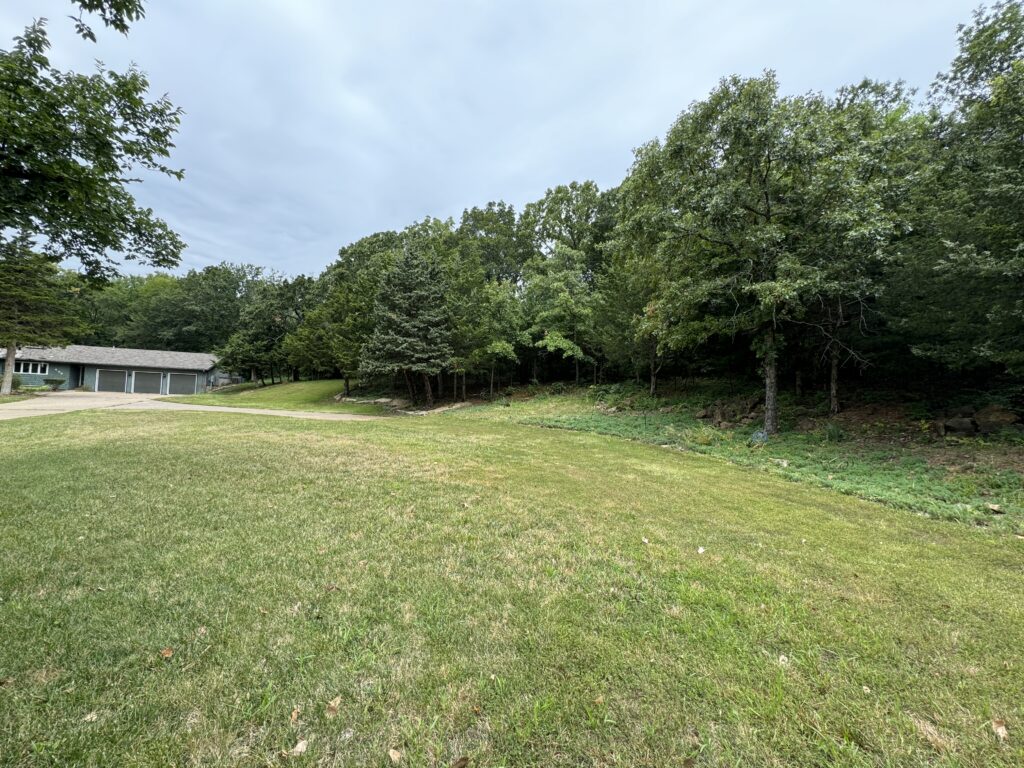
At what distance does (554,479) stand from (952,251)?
958 cm

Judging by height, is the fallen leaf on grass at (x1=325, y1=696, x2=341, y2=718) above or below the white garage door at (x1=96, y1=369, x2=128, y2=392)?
below

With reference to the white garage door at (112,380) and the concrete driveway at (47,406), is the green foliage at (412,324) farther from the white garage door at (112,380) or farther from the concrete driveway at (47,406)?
the white garage door at (112,380)


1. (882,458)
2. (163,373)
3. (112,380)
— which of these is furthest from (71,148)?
(112,380)

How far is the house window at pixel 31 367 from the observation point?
31.4m

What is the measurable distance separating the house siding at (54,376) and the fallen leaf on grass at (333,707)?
150 feet

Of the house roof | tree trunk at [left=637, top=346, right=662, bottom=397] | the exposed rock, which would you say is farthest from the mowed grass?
the house roof

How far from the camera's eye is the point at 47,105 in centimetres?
415

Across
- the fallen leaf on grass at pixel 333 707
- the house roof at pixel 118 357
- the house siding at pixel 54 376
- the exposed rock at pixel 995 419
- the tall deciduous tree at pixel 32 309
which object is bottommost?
the fallen leaf on grass at pixel 333 707

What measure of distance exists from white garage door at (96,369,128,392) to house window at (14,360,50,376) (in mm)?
3095

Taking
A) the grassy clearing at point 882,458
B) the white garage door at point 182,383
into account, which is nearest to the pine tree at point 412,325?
the grassy clearing at point 882,458

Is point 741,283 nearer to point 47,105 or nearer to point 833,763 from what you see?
point 833,763

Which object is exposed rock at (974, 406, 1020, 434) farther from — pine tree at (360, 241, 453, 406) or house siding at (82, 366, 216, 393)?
house siding at (82, 366, 216, 393)

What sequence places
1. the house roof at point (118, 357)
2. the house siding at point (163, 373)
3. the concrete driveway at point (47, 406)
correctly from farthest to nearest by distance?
the house siding at point (163, 373) < the house roof at point (118, 357) < the concrete driveway at point (47, 406)

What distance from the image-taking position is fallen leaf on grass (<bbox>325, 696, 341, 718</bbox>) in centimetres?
197
